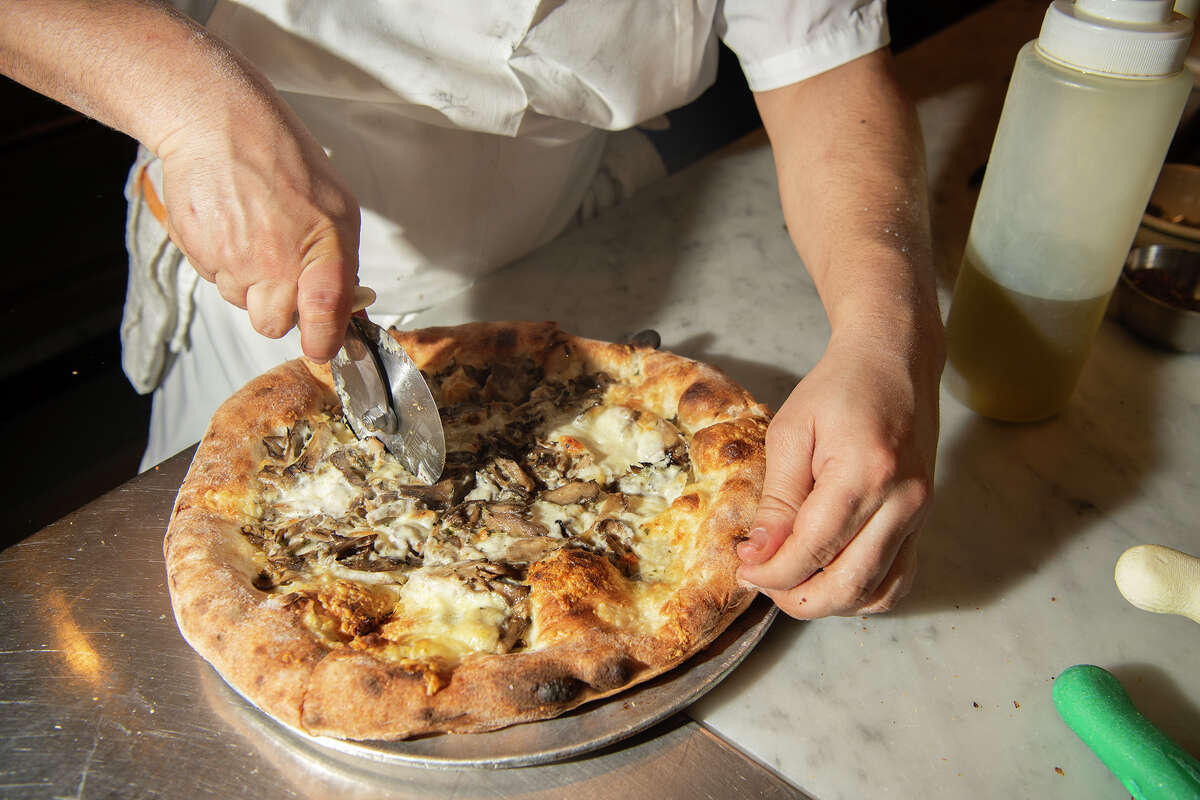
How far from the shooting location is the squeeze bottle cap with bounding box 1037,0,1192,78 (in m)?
1.10

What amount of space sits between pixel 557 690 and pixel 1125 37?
108 cm

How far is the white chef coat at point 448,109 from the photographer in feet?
4.71

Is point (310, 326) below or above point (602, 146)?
above

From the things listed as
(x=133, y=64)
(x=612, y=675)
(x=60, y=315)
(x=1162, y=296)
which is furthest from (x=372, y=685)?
(x=60, y=315)

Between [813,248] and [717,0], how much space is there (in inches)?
21.9

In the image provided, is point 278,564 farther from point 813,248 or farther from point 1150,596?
point 1150,596

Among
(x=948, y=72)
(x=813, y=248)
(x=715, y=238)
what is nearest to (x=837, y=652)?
(x=813, y=248)

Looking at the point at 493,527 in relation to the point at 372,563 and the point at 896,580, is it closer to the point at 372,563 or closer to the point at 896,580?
the point at 372,563

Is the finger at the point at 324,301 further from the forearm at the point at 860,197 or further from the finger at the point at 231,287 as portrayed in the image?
the forearm at the point at 860,197

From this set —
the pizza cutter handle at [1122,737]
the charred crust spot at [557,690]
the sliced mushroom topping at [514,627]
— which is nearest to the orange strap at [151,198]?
the sliced mushroom topping at [514,627]

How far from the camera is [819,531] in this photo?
3.21ft

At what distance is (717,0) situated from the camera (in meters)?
1.65

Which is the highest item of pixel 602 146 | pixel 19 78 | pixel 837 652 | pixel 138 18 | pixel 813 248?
pixel 138 18

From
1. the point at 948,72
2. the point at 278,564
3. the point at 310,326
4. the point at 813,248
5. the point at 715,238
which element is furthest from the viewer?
the point at 948,72
